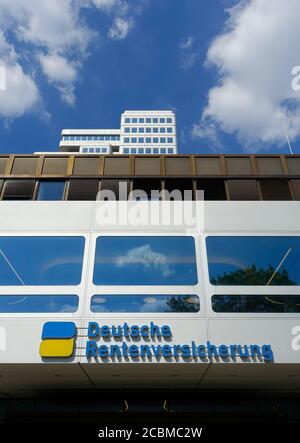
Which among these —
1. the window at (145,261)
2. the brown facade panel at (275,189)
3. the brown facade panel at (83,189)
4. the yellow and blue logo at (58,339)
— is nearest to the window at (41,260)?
the window at (145,261)

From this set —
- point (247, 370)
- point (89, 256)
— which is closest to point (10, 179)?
point (89, 256)

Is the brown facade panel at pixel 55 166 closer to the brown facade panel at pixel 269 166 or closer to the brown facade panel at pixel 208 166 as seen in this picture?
the brown facade panel at pixel 208 166

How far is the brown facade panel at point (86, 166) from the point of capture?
14.2m

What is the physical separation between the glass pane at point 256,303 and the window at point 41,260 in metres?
4.47

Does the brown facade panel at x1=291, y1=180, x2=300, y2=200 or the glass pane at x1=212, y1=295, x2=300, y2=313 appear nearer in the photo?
the glass pane at x1=212, y1=295, x2=300, y2=313

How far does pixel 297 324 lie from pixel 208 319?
2669 millimetres

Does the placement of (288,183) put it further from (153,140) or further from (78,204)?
(153,140)

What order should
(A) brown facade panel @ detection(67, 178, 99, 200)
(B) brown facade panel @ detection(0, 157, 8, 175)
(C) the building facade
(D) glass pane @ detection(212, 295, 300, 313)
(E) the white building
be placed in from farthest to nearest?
(E) the white building
(B) brown facade panel @ detection(0, 157, 8, 175)
(A) brown facade panel @ detection(67, 178, 99, 200)
(D) glass pane @ detection(212, 295, 300, 313)
(C) the building facade

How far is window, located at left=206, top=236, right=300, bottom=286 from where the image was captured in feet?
36.4

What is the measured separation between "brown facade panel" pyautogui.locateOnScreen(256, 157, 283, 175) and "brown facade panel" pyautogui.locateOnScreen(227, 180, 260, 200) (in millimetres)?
767

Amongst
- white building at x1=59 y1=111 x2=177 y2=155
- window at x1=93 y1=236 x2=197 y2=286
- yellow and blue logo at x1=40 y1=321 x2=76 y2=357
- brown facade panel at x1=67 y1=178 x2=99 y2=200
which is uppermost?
white building at x1=59 y1=111 x2=177 y2=155

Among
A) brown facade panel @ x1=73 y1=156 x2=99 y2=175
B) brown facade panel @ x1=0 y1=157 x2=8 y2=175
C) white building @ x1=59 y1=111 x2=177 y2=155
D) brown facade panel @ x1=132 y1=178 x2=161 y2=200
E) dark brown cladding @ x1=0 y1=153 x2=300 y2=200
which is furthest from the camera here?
white building @ x1=59 y1=111 x2=177 y2=155

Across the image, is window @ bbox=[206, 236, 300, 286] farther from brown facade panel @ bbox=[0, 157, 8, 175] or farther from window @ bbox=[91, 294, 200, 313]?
brown facade panel @ bbox=[0, 157, 8, 175]

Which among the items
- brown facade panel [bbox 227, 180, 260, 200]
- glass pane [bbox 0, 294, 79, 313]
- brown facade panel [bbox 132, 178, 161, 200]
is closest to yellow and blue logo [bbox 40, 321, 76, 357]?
glass pane [bbox 0, 294, 79, 313]
